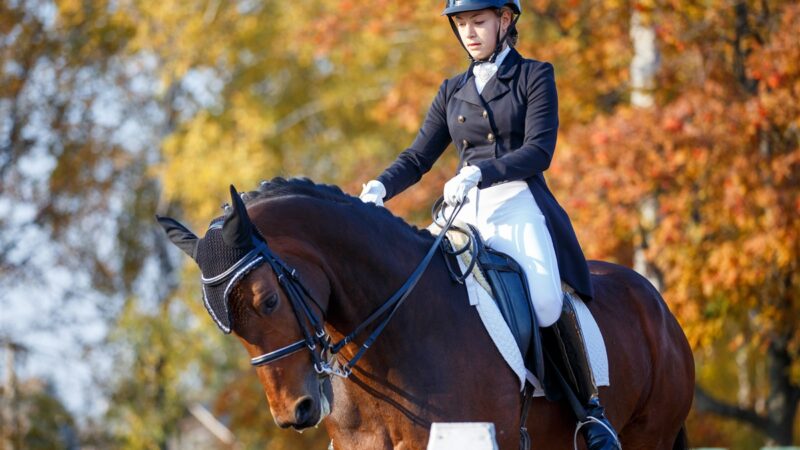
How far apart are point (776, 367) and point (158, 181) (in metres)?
19.4

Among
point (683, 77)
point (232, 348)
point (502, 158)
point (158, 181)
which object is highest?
point (158, 181)

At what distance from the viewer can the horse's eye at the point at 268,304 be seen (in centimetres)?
501

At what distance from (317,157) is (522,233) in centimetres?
2386

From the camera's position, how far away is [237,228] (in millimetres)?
4965

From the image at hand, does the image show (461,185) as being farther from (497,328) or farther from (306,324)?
(306,324)

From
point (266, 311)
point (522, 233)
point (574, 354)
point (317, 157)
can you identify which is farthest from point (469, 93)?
Answer: point (317, 157)

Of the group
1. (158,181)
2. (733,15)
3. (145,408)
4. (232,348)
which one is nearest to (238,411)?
A: (232,348)

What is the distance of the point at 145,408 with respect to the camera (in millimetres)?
22594

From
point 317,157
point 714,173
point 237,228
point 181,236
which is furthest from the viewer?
point 317,157

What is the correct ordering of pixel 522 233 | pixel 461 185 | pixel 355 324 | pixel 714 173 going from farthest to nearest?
pixel 714 173, pixel 522 233, pixel 461 185, pixel 355 324

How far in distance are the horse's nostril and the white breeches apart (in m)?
1.58

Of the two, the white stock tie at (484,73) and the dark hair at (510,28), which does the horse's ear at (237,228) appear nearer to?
the white stock tie at (484,73)

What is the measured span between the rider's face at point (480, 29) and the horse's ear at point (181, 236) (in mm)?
2054

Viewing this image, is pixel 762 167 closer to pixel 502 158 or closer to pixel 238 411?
pixel 502 158
